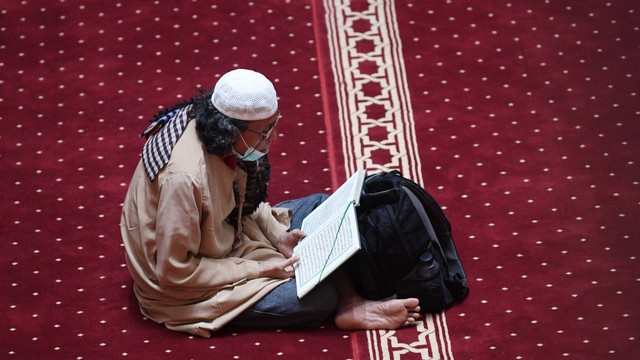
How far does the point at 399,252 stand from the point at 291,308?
1.20 ft

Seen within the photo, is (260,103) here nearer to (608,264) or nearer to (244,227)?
(244,227)

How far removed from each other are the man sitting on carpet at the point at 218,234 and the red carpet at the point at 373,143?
0.07 metres

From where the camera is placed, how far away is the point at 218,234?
11.4 feet

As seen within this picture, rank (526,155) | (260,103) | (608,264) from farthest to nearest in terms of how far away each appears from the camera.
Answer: (526,155) → (608,264) → (260,103)

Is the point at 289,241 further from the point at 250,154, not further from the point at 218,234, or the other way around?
the point at 250,154

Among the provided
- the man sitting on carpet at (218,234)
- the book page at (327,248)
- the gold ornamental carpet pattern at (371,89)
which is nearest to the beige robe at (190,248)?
the man sitting on carpet at (218,234)

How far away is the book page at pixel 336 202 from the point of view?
3.46 metres

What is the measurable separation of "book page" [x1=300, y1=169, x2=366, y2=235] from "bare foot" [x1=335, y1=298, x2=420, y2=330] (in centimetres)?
29

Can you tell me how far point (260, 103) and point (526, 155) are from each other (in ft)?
4.23

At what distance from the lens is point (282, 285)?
11.5ft

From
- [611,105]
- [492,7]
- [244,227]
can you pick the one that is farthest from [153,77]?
[611,105]

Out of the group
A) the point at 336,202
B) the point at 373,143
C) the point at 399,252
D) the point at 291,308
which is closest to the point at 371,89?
the point at 373,143

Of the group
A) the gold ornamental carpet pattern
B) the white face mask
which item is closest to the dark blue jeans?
the white face mask

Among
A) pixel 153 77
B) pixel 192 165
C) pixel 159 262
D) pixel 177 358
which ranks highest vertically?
pixel 153 77
